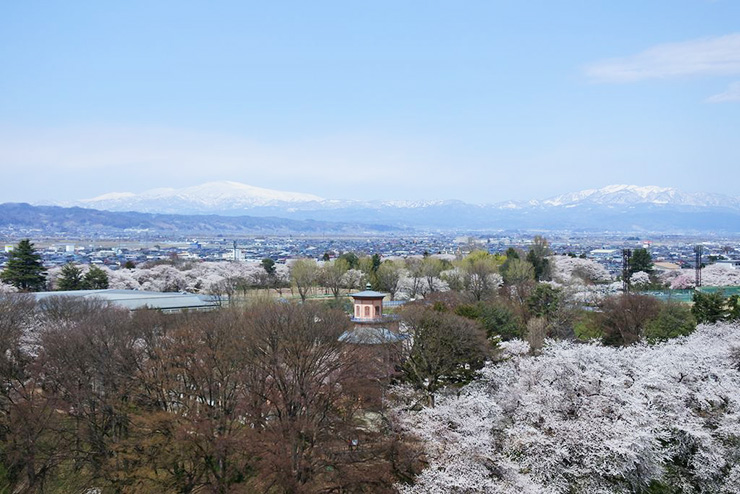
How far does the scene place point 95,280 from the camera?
40.7 m

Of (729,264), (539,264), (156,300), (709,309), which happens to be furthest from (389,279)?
(729,264)

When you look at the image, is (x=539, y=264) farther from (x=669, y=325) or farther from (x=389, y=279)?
(x=669, y=325)

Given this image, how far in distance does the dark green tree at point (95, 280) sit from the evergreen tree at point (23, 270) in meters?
2.99

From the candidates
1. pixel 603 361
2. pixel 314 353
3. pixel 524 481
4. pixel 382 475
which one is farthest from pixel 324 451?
pixel 603 361

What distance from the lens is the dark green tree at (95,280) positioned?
132 ft

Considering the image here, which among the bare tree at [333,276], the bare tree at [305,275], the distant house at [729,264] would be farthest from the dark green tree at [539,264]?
the bare tree at [305,275]

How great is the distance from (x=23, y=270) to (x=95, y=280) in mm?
4458

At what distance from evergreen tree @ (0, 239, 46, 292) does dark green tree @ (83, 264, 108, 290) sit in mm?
2988

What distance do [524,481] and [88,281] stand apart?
112 feet

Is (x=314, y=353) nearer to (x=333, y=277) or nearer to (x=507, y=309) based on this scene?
(x=507, y=309)

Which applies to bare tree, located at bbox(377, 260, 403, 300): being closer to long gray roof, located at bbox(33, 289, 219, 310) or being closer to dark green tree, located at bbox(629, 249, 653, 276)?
long gray roof, located at bbox(33, 289, 219, 310)

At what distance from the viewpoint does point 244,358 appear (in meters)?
16.8

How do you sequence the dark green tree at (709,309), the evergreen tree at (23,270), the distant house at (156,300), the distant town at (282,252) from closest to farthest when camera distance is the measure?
the dark green tree at (709,309), the distant house at (156,300), the evergreen tree at (23,270), the distant town at (282,252)

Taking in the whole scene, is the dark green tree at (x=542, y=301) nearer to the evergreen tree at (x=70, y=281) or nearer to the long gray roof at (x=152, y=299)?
the long gray roof at (x=152, y=299)
